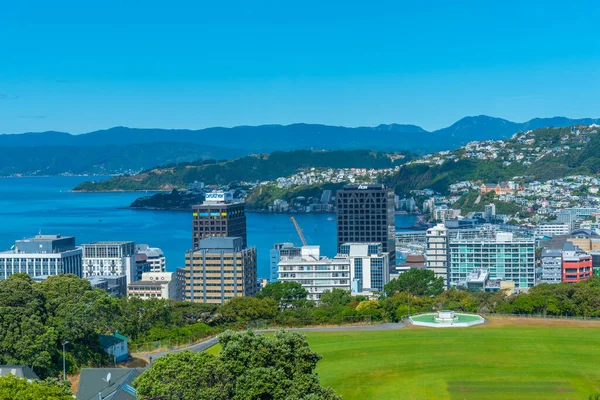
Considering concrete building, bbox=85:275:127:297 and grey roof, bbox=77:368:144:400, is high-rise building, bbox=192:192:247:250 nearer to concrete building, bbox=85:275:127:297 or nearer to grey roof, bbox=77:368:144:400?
concrete building, bbox=85:275:127:297

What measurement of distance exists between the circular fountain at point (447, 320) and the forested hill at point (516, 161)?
92.4 m

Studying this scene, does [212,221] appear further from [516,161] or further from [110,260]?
[516,161]

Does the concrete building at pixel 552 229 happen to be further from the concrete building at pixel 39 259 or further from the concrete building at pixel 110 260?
the concrete building at pixel 39 259

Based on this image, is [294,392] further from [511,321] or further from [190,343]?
[511,321]

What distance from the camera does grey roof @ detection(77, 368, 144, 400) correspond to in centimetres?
1848

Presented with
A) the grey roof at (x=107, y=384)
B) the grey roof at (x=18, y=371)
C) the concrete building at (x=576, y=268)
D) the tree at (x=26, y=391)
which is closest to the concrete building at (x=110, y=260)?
the concrete building at (x=576, y=268)

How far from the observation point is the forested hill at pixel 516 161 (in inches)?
4990

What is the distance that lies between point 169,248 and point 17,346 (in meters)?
61.2

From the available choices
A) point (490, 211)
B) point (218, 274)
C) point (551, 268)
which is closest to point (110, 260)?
point (218, 274)

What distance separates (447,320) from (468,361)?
20.7ft

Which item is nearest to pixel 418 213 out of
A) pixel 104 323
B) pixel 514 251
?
pixel 514 251

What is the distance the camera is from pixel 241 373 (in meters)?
17.4

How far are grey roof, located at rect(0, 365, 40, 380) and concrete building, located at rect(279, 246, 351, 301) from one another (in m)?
26.4

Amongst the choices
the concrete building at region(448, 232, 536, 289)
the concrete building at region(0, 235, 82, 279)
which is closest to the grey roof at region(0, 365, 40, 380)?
the concrete building at region(0, 235, 82, 279)
